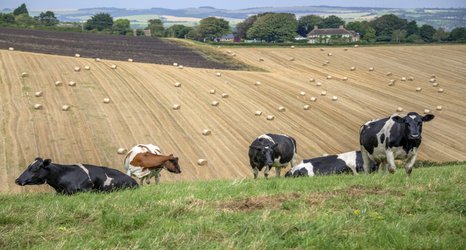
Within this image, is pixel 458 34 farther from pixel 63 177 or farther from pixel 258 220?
pixel 258 220

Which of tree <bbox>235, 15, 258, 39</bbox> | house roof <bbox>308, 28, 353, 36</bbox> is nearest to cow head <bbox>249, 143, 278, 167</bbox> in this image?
house roof <bbox>308, 28, 353, 36</bbox>

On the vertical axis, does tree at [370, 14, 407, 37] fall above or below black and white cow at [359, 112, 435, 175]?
below

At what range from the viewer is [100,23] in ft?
518

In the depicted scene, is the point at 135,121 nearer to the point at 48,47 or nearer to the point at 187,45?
the point at 48,47

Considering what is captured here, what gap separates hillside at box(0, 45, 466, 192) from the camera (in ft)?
105

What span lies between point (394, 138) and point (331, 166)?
23.1 ft

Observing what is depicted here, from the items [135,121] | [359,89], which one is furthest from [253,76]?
[135,121]

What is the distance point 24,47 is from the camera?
57562 millimetres

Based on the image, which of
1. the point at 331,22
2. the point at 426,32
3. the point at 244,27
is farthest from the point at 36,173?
the point at 331,22

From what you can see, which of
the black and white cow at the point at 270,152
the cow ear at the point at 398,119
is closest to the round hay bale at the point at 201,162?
the black and white cow at the point at 270,152

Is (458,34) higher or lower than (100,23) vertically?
higher

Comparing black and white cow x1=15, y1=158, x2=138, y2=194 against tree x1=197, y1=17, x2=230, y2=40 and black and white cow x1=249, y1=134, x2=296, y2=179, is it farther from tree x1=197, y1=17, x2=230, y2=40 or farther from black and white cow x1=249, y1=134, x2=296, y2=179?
tree x1=197, y1=17, x2=230, y2=40

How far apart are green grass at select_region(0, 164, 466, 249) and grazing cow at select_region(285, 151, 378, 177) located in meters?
11.2

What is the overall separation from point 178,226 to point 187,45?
73.2 metres
